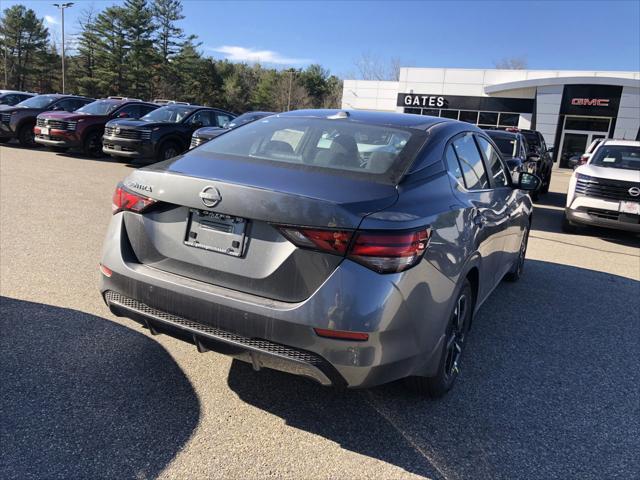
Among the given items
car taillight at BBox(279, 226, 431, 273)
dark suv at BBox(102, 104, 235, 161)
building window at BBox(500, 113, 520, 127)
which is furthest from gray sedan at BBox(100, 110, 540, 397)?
building window at BBox(500, 113, 520, 127)

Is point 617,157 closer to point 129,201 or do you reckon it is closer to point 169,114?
point 129,201

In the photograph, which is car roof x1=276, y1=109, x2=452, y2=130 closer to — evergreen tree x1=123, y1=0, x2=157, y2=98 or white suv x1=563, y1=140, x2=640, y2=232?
white suv x1=563, y1=140, x2=640, y2=232

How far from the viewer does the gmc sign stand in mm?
29869

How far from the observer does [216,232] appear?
2.62m

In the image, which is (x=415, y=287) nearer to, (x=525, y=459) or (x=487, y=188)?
(x=525, y=459)

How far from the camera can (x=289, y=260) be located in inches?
96.7

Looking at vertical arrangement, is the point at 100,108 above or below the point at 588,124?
below

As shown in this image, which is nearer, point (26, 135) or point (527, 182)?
point (527, 182)

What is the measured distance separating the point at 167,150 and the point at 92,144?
9.78 ft

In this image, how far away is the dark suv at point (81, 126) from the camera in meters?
14.5

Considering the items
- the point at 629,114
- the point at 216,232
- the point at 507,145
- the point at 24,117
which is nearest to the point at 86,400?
the point at 216,232

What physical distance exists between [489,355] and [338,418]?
60.0 inches

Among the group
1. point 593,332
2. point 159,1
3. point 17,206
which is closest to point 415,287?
point 593,332

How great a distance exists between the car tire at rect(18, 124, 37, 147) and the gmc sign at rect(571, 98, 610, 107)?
27.8m
